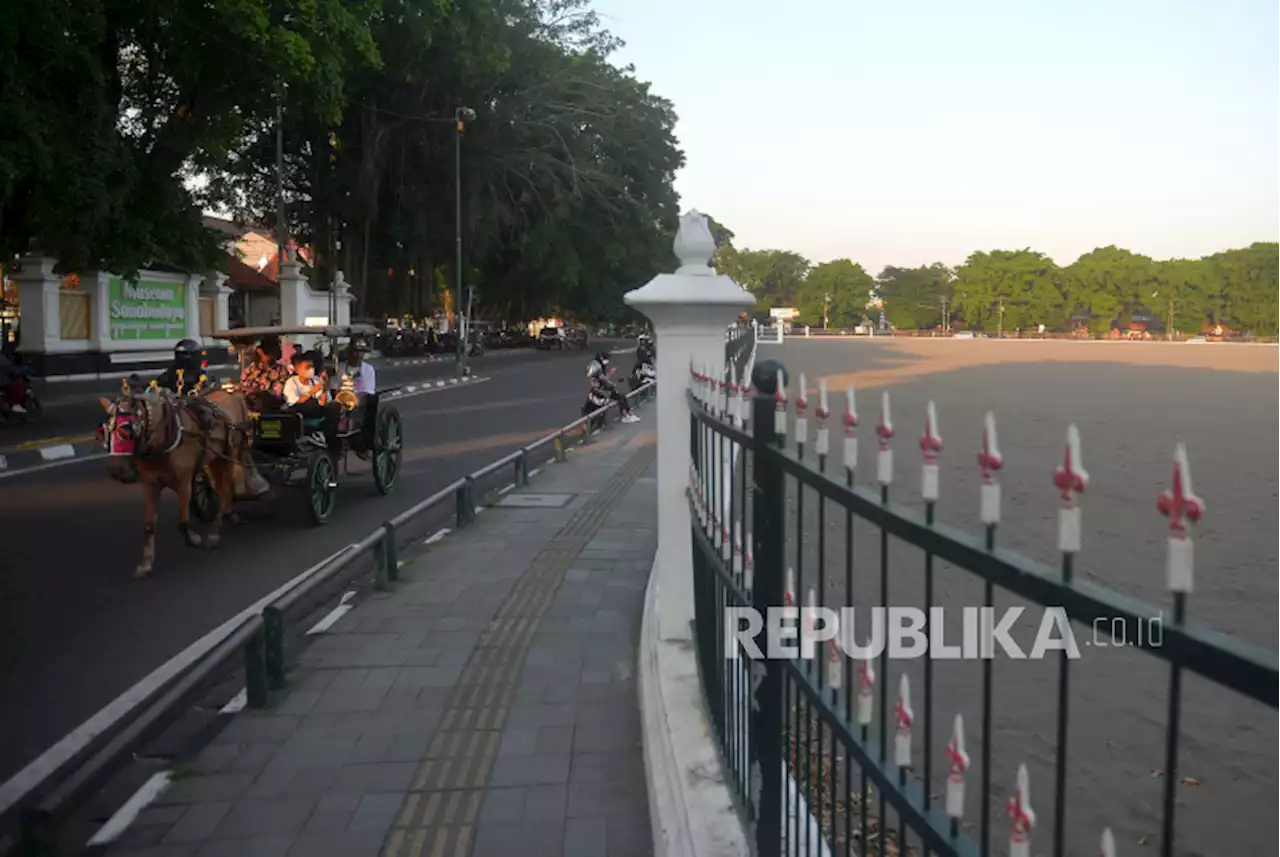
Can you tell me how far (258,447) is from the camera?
10539mm

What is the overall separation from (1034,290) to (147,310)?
97.5 metres

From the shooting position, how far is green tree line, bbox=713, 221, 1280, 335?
9819cm

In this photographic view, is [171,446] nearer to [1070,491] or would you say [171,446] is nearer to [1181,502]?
[1070,491]

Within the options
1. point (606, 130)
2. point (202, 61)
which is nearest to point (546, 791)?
point (202, 61)

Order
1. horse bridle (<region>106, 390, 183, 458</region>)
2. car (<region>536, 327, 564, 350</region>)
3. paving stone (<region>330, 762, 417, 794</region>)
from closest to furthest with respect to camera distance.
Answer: paving stone (<region>330, 762, 417, 794</region>) < horse bridle (<region>106, 390, 183, 458</region>) < car (<region>536, 327, 564, 350</region>)

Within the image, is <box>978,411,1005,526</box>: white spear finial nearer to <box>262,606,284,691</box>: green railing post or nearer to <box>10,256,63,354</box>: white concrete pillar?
<box>262,606,284,691</box>: green railing post

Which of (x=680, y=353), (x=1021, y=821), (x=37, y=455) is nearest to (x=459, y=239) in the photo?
(x=37, y=455)

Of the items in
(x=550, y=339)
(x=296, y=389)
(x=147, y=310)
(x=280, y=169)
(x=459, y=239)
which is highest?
(x=280, y=169)

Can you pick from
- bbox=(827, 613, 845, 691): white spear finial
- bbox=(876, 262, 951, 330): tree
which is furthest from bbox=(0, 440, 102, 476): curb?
bbox=(876, 262, 951, 330): tree

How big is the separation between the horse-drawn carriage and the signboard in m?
17.8

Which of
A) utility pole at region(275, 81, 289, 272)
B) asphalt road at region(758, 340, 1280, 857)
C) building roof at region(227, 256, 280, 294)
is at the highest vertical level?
utility pole at region(275, 81, 289, 272)

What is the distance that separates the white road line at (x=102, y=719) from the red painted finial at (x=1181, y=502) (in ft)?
13.7

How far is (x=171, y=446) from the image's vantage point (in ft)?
27.2

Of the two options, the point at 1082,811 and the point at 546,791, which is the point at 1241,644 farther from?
the point at 1082,811
